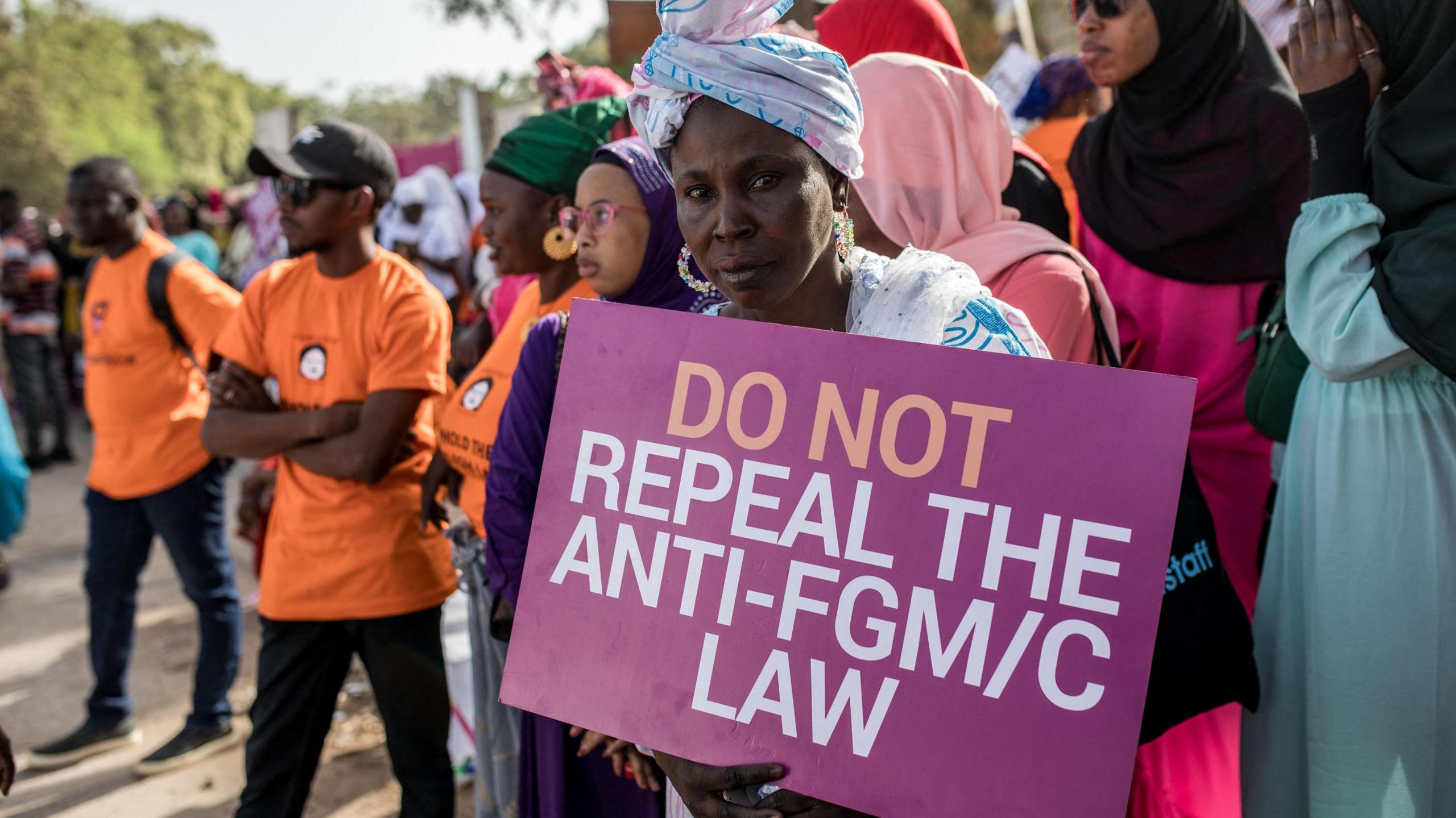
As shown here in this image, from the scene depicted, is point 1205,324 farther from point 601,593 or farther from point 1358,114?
point 601,593

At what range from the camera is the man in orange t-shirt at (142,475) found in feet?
13.0

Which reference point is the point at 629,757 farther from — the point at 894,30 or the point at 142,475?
the point at 142,475

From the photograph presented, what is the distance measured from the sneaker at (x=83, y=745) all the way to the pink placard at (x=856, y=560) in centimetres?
357

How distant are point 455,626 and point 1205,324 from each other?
2.68m

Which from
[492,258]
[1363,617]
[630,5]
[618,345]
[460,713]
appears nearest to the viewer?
[618,345]

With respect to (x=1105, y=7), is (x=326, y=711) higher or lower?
lower

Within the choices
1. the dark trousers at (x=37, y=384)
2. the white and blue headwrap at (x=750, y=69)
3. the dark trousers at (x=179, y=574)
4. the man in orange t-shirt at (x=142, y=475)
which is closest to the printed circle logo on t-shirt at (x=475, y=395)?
the white and blue headwrap at (x=750, y=69)

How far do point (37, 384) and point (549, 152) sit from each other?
8691mm

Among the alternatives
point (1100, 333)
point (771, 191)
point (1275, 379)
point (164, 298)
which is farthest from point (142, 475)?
point (1275, 379)

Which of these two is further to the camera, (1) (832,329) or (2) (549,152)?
(2) (549,152)

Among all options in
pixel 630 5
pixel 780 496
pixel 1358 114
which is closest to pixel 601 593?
pixel 780 496

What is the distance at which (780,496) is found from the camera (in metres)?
1.31

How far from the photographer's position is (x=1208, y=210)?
2.56 m

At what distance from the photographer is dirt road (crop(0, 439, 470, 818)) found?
368 cm
